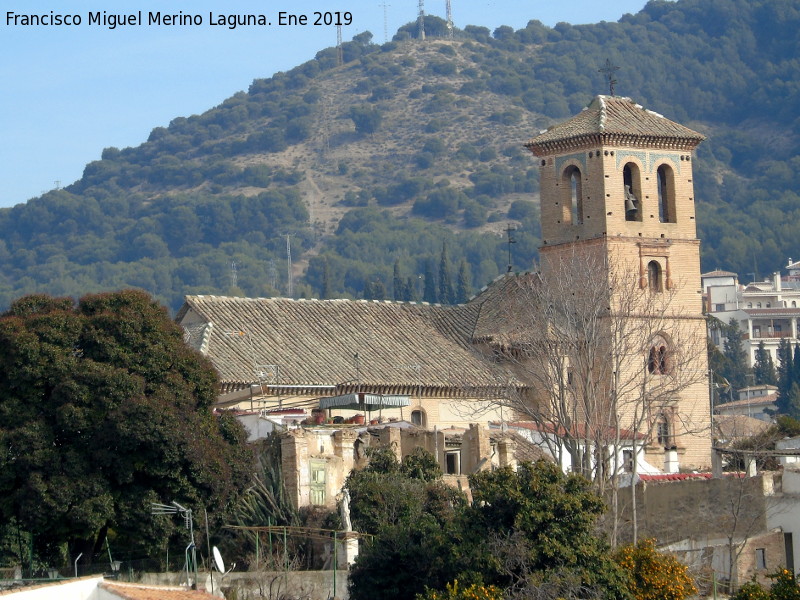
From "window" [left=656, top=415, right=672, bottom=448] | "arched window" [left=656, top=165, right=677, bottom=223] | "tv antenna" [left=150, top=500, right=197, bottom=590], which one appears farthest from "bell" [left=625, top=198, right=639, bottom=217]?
"tv antenna" [left=150, top=500, right=197, bottom=590]

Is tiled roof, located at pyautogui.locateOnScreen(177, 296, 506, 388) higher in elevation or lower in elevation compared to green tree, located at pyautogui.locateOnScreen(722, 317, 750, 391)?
lower

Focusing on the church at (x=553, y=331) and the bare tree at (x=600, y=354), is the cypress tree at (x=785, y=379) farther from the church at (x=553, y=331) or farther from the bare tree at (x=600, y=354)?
the bare tree at (x=600, y=354)

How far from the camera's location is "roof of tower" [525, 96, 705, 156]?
58250mm

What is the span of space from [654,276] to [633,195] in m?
2.61

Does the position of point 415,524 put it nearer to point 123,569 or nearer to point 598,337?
point 123,569

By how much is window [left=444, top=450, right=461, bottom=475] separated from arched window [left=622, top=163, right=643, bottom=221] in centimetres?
1343

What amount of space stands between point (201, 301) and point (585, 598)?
24170 millimetres

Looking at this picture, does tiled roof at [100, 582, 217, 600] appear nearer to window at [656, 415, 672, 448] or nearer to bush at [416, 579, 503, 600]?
bush at [416, 579, 503, 600]

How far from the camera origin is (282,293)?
19238 cm

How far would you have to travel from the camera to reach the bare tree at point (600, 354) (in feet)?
147

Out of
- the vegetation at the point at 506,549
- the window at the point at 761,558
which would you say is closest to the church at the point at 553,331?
the window at the point at 761,558

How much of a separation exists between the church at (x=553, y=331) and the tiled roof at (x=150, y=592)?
15560 millimetres

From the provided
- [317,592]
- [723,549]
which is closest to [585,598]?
[317,592]

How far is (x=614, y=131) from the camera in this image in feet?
190
